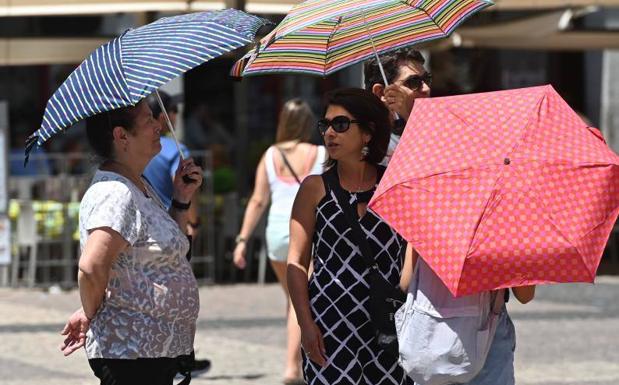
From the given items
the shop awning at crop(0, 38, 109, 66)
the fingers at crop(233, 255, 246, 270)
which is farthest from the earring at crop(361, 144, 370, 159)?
the shop awning at crop(0, 38, 109, 66)

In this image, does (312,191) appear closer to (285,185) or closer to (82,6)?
(285,185)

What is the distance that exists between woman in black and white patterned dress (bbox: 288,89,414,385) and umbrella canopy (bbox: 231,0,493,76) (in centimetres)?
37

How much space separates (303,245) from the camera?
4980mm

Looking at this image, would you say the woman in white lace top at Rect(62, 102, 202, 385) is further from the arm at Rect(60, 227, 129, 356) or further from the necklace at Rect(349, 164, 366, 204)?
the necklace at Rect(349, 164, 366, 204)

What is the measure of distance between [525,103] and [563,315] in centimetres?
784

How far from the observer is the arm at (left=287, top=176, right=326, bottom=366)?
4941 millimetres

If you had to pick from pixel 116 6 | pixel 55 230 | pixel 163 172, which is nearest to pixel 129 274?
pixel 163 172

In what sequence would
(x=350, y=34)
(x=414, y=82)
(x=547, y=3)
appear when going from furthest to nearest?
1. (x=547, y=3)
2. (x=350, y=34)
3. (x=414, y=82)

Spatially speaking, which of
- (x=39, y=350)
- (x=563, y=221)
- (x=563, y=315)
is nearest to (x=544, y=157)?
(x=563, y=221)

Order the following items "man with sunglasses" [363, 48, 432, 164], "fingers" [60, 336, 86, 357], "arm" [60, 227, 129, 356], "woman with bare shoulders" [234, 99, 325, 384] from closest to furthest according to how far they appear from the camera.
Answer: "arm" [60, 227, 129, 356]
"fingers" [60, 336, 86, 357]
"man with sunglasses" [363, 48, 432, 164]
"woman with bare shoulders" [234, 99, 325, 384]

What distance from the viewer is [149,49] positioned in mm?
4727

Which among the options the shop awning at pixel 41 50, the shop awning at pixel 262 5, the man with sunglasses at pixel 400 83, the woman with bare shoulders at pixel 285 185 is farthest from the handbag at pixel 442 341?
the shop awning at pixel 262 5

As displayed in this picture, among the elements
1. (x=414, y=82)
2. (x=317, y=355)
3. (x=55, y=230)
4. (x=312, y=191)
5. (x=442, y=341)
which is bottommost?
(x=55, y=230)

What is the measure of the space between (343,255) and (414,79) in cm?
80
